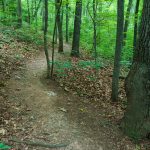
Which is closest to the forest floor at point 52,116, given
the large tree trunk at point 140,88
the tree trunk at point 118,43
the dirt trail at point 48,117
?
the dirt trail at point 48,117

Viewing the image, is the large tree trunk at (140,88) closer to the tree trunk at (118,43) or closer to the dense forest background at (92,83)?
the dense forest background at (92,83)

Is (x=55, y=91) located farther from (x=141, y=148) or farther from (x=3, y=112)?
(x=141, y=148)

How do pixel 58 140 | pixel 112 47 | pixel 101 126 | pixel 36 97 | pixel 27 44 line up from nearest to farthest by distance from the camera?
pixel 58 140 < pixel 101 126 < pixel 36 97 < pixel 27 44 < pixel 112 47

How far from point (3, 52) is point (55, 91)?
14.1 ft

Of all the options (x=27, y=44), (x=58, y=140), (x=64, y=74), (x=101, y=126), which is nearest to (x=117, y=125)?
(x=101, y=126)

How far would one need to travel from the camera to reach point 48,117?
696 centimetres

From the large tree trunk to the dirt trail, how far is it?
765 mm

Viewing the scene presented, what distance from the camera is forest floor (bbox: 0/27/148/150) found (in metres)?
6.05

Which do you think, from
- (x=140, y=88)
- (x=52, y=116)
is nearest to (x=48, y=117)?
(x=52, y=116)

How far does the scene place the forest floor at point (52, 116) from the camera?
6055 mm

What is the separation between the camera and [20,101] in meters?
7.60

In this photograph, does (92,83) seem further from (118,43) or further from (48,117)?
(48,117)

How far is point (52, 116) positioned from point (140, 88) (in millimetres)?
2543

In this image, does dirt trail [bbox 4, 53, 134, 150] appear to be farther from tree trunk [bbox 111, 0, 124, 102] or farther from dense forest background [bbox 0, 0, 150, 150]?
tree trunk [bbox 111, 0, 124, 102]
